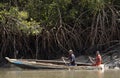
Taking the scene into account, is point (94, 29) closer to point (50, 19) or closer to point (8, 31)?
point (50, 19)

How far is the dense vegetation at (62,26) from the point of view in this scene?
25.4m

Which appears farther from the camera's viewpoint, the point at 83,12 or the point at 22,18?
the point at 83,12

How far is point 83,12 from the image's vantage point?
26.2 meters

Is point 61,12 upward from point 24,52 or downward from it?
upward

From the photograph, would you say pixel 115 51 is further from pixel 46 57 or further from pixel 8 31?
pixel 8 31

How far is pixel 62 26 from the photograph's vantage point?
25891mm

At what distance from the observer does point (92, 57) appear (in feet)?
85.8

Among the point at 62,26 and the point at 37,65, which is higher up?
the point at 62,26

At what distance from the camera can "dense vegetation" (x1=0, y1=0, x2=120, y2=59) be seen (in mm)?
25438

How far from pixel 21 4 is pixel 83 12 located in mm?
3243

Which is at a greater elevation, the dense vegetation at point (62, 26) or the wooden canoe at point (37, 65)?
the dense vegetation at point (62, 26)

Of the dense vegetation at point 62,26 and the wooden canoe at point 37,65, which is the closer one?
the wooden canoe at point 37,65

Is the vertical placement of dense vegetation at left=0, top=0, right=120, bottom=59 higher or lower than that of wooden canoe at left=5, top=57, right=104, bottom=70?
higher

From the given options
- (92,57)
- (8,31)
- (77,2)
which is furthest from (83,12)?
(8,31)
